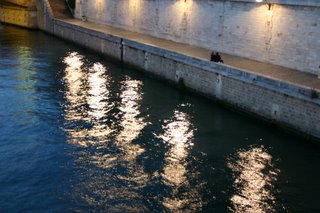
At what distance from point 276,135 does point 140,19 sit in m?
24.8

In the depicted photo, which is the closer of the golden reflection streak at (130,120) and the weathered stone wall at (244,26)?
the golden reflection streak at (130,120)

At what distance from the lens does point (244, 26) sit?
1101 inches

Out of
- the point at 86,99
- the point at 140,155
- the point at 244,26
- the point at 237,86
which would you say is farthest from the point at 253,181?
the point at 244,26

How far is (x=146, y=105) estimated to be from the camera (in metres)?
25.2

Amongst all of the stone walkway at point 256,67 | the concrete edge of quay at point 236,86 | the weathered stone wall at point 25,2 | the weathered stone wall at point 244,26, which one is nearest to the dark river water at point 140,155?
the concrete edge of quay at point 236,86

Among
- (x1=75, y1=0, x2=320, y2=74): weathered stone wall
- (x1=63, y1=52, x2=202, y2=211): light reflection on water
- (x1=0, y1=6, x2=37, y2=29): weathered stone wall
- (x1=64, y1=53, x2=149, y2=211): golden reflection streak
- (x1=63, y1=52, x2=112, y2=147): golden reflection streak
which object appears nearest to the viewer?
(x1=63, y1=52, x2=202, y2=211): light reflection on water

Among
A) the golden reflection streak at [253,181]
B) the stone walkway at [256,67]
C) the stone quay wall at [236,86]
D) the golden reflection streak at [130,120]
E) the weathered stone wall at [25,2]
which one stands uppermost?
the weathered stone wall at [25,2]

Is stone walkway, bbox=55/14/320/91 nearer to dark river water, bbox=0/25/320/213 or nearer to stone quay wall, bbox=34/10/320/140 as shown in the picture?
stone quay wall, bbox=34/10/320/140

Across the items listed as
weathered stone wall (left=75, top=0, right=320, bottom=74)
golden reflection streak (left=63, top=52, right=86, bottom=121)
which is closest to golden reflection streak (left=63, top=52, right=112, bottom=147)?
golden reflection streak (left=63, top=52, right=86, bottom=121)

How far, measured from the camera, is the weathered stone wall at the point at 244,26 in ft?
76.7

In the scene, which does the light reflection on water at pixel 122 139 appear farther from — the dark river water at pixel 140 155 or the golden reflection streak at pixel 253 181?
the golden reflection streak at pixel 253 181

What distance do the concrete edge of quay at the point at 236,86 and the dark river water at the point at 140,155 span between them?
0.68 m

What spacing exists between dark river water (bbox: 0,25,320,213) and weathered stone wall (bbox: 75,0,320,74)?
4.99 meters

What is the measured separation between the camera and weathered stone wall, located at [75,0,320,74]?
23.4m
